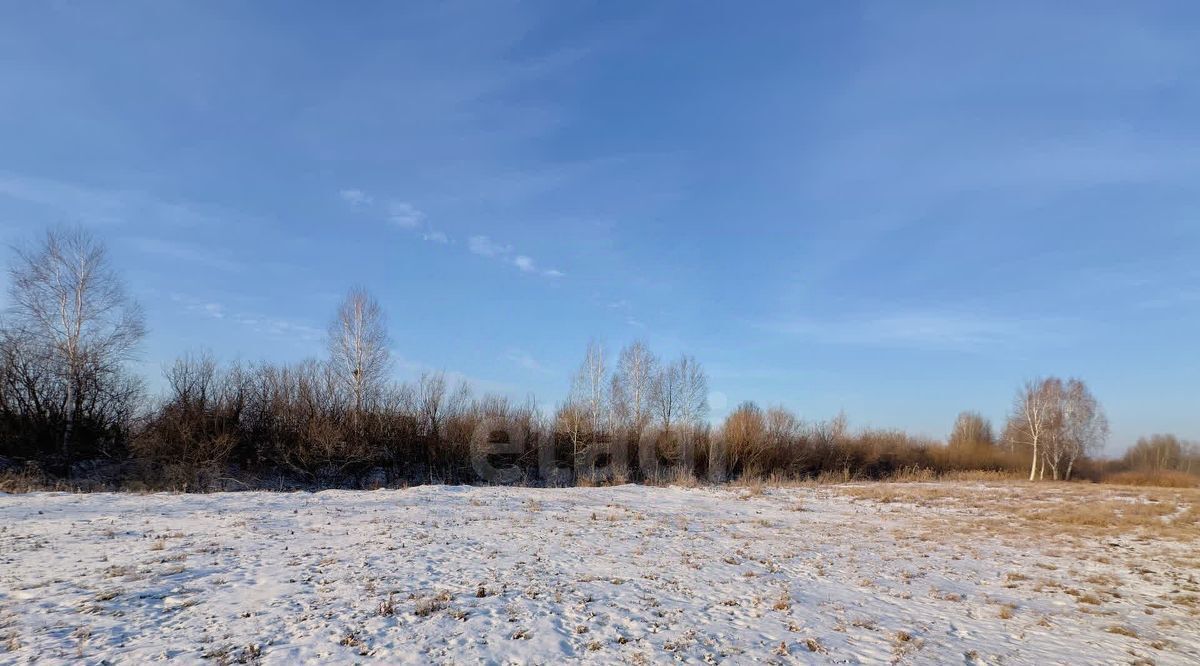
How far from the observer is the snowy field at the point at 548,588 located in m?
5.84

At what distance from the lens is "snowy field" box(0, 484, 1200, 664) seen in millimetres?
5844

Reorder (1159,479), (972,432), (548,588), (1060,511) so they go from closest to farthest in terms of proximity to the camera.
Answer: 1. (548,588)
2. (1060,511)
3. (1159,479)
4. (972,432)

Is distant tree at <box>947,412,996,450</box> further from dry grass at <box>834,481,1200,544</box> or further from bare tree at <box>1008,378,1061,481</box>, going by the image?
dry grass at <box>834,481,1200,544</box>

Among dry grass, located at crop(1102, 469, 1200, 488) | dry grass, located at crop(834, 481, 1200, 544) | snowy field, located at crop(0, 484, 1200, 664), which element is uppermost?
snowy field, located at crop(0, 484, 1200, 664)

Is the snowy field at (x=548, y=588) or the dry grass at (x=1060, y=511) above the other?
the snowy field at (x=548, y=588)

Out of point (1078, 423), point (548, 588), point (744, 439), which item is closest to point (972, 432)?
point (1078, 423)

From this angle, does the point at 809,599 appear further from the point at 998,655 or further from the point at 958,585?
the point at 958,585

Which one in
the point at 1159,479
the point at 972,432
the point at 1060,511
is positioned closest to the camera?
the point at 1060,511

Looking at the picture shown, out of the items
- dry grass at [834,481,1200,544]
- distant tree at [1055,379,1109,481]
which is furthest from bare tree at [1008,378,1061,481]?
dry grass at [834,481,1200,544]

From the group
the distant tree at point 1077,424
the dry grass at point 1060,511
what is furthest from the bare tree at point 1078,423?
the dry grass at point 1060,511

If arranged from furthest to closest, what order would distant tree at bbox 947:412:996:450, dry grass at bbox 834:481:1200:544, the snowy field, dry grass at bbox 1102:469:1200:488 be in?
distant tree at bbox 947:412:996:450
dry grass at bbox 1102:469:1200:488
dry grass at bbox 834:481:1200:544
the snowy field

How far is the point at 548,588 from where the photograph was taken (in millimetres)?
7902

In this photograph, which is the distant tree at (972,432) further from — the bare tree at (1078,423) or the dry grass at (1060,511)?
the dry grass at (1060,511)

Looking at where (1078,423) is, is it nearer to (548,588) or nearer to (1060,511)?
(1060,511)
